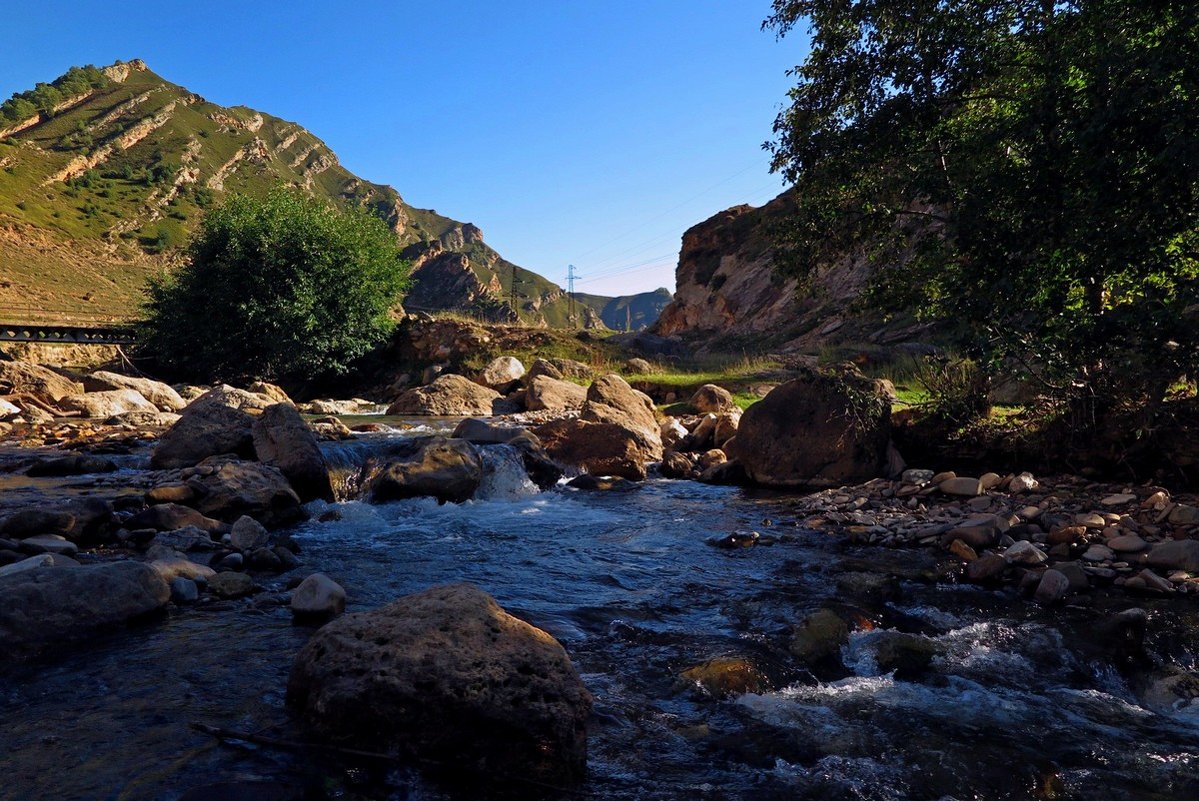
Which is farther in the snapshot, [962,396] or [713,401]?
[713,401]

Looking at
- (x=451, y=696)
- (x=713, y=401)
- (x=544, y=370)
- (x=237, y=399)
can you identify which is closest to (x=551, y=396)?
(x=544, y=370)

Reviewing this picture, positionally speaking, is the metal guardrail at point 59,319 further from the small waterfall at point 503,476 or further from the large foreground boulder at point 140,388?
the small waterfall at point 503,476

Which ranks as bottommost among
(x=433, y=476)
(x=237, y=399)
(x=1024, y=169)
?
(x=433, y=476)

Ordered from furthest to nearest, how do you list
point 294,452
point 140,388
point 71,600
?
point 140,388
point 294,452
point 71,600

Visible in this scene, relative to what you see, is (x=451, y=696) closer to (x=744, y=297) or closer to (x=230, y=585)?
(x=230, y=585)

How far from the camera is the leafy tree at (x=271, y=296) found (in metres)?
31.2

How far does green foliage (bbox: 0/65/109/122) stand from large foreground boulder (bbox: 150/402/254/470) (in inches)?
5871

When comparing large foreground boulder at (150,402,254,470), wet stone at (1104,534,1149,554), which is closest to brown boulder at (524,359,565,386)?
large foreground boulder at (150,402,254,470)

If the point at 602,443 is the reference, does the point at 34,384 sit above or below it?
above

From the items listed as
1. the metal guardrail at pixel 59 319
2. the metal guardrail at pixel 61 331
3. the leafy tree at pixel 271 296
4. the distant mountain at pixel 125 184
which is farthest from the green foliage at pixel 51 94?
the leafy tree at pixel 271 296

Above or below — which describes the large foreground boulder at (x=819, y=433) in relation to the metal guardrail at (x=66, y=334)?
below

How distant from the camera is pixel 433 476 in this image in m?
12.7

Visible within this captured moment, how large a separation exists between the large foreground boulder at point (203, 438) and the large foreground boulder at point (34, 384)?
1241 cm

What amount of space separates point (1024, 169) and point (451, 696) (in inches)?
371
